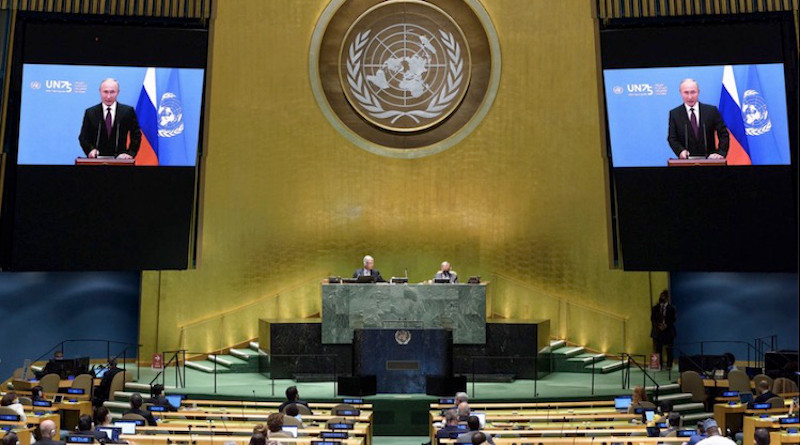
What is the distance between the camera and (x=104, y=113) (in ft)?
53.3

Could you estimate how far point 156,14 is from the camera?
16.6 meters

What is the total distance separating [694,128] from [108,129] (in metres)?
9.06

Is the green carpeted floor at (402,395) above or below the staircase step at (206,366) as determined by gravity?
below

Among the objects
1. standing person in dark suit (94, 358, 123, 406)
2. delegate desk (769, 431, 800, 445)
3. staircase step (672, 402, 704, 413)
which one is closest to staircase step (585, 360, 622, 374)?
staircase step (672, 402, 704, 413)

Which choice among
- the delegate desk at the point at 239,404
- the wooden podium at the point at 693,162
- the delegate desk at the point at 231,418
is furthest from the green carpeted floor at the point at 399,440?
the wooden podium at the point at 693,162

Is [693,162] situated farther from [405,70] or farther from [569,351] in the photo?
[405,70]

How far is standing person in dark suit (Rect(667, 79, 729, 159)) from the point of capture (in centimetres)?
1582

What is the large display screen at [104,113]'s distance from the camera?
633 inches

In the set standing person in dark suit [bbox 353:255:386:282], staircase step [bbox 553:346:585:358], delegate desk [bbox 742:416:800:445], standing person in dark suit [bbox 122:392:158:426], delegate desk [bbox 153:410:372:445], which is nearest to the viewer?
delegate desk [bbox 742:416:800:445]

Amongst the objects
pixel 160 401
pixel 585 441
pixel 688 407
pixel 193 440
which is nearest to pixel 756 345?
pixel 688 407

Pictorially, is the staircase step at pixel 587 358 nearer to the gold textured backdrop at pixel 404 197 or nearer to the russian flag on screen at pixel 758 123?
the gold textured backdrop at pixel 404 197

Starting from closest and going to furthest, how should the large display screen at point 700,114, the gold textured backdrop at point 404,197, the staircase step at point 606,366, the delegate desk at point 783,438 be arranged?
the delegate desk at point 783,438 → the large display screen at point 700,114 → the staircase step at point 606,366 → the gold textured backdrop at point 404,197

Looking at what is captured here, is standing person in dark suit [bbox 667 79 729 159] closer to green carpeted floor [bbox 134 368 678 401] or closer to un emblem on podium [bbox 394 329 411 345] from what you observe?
green carpeted floor [bbox 134 368 678 401]

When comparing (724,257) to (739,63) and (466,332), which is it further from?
(466,332)
